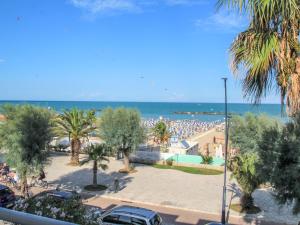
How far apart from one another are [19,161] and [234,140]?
16974 mm

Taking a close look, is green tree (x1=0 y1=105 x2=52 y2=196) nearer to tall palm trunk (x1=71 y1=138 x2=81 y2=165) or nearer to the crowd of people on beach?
tall palm trunk (x1=71 y1=138 x2=81 y2=165)

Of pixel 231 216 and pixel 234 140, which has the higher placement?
pixel 234 140

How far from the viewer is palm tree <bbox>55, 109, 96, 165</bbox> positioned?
106 ft

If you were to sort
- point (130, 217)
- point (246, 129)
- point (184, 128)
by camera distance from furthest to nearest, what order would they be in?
point (184, 128) < point (246, 129) < point (130, 217)

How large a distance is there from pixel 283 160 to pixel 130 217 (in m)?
7.70

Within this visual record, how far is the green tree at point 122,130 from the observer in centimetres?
2952

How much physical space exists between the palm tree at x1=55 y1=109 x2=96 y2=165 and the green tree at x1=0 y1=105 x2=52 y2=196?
38.7ft

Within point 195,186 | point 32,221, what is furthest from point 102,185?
point 32,221

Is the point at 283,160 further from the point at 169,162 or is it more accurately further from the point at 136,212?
the point at 169,162

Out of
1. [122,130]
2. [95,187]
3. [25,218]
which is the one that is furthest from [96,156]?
[25,218]

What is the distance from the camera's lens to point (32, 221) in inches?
73.9

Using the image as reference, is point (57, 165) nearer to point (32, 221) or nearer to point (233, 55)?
point (233, 55)

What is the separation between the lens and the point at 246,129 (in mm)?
28234

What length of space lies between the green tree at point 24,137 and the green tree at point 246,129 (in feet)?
50.7
